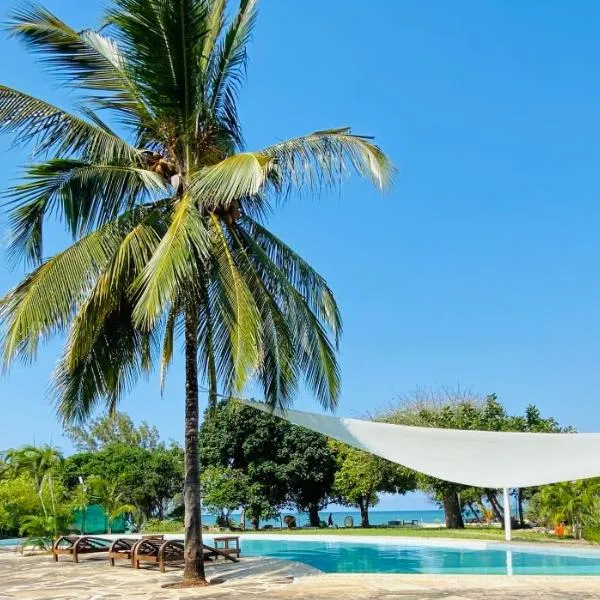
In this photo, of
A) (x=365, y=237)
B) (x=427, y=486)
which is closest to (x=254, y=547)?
(x=427, y=486)

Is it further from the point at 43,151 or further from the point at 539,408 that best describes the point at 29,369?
the point at 539,408

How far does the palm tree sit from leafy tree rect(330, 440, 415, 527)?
47.6 ft

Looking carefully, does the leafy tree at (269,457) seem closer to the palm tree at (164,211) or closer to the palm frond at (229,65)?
the palm tree at (164,211)

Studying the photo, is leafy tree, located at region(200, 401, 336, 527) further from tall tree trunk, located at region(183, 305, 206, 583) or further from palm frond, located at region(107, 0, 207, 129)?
palm frond, located at region(107, 0, 207, 129)

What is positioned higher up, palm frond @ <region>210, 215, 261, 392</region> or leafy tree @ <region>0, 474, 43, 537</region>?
palm frond @ <region>210, 215, 261, 392</region>

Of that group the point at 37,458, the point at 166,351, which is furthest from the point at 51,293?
the point at 37,458

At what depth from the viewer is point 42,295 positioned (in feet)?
26.0

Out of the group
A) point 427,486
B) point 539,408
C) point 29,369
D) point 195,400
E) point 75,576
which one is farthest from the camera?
point 539,408

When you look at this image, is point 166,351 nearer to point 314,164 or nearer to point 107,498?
point 314,164

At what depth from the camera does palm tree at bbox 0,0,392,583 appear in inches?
317

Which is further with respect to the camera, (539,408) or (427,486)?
(539,408)

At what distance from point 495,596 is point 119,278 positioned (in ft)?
18.6

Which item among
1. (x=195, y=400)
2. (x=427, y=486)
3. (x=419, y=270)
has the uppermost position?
(x=419, y=270)

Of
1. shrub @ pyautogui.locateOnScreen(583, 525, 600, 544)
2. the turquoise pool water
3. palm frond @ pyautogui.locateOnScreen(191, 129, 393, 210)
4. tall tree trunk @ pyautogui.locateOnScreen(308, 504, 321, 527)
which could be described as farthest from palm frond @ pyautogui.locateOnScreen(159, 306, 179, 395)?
tall tree trunk @ pyautogui.locateOnScreen(308, 504, 321, 527)
